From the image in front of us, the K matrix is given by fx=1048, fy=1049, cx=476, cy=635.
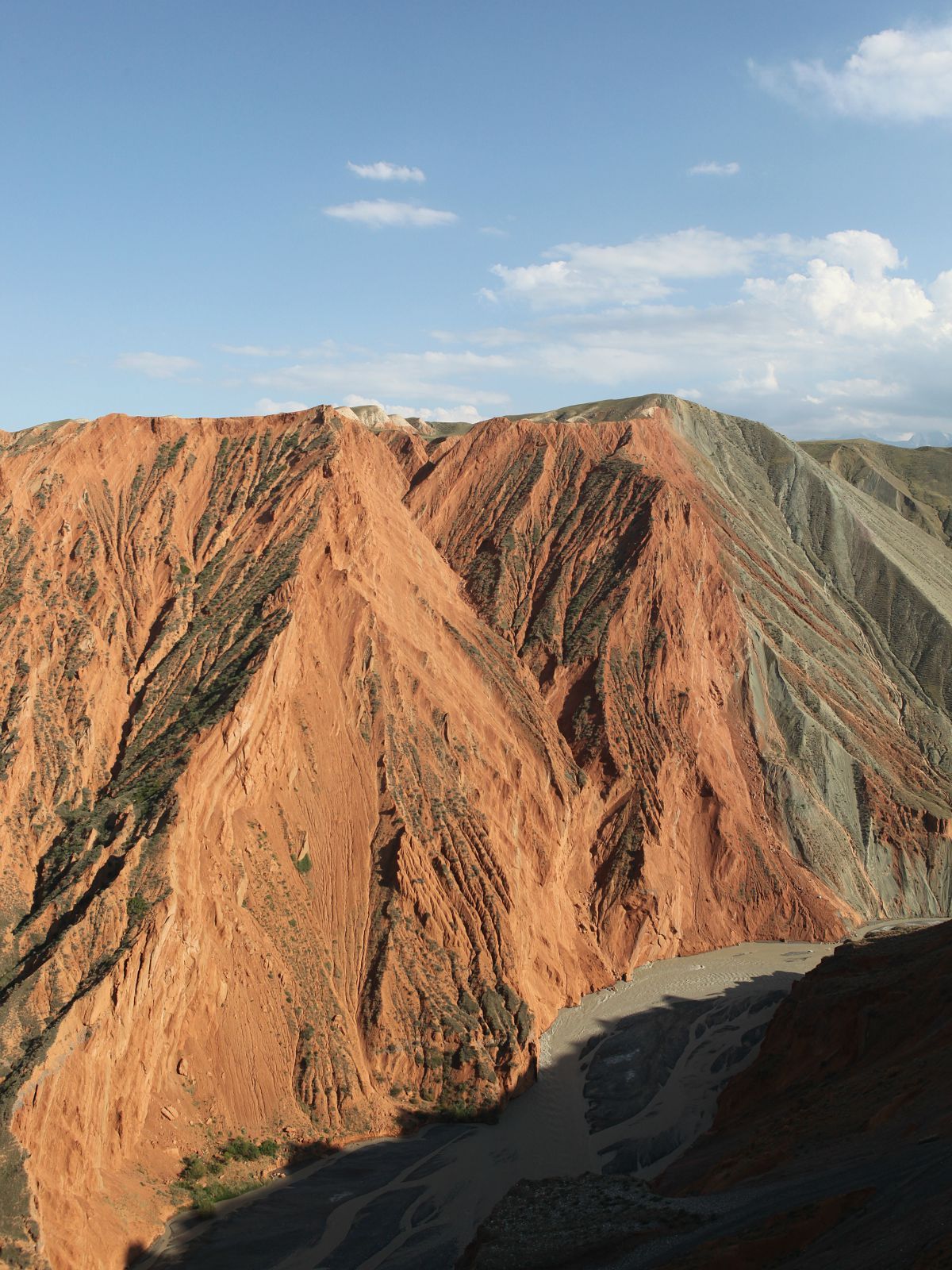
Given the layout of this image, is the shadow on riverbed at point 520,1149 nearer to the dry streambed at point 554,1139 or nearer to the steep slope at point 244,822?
the dry streambed at point 554,1139

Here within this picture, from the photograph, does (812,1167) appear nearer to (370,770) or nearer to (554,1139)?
(554,1139)

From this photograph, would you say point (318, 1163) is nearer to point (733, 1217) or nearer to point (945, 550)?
point (733, 1217)

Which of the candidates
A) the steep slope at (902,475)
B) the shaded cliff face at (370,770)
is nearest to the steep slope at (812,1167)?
the shaded cliff face at (370,770)

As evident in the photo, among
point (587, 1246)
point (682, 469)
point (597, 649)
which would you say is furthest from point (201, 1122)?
point (682, 469)

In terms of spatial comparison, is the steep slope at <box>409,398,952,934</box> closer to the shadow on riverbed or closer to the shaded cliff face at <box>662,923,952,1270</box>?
the shadow on riverbed

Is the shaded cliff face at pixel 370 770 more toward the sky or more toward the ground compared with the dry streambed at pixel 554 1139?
more toward the sky

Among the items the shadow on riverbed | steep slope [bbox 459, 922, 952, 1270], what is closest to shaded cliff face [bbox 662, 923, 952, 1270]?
steep slope [bbox 459, 922, 952, 1270]

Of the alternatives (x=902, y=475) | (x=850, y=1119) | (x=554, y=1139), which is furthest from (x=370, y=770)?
(x=902, y=475)
